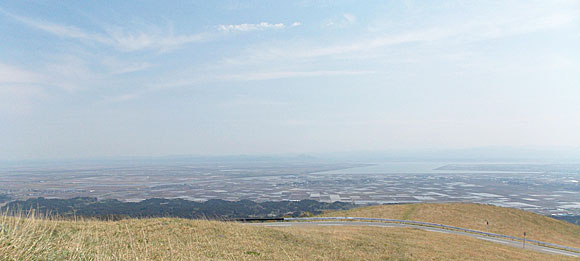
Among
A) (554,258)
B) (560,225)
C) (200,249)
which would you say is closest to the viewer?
(200,249)

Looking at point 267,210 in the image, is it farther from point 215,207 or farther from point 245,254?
point 245,254

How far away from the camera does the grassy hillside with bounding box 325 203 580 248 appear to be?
3158 centimetres

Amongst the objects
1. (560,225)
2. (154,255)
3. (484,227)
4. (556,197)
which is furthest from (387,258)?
(556,197)

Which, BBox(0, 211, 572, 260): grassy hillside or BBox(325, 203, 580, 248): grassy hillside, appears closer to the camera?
BBox(0, 211, 572, 260): grassy hillside

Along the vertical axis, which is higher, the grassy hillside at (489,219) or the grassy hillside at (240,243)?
the grassy hillside at (240,243)

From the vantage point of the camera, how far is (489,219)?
35656mm

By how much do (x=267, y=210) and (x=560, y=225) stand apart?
46.1 m

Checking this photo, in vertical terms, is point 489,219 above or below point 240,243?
below

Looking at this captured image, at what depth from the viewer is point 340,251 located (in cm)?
1566

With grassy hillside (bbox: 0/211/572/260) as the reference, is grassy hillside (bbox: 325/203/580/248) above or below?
below

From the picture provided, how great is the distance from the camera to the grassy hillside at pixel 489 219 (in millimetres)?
31575

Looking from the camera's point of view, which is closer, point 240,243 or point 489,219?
point 240,243

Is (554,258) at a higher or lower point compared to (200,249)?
lower

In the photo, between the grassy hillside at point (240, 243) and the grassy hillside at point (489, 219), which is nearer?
the grassy hillside at point (240, 243)
